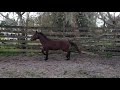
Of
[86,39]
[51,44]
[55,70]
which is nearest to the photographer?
[55,70]

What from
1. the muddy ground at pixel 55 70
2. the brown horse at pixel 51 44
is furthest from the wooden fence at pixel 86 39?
the muddy ground at pixel 55 70

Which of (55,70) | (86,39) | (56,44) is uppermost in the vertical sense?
(86,39)

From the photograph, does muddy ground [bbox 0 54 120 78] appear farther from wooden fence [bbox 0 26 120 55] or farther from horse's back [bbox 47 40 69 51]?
wooden fence [bbox 0 26 120 55]

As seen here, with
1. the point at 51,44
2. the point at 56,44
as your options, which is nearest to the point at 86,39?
the point at 56,44

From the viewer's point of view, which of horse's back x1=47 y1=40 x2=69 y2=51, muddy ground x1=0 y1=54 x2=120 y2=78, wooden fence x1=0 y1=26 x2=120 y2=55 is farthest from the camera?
wooden fence x1=0 y1=26 x2=120 y2=55

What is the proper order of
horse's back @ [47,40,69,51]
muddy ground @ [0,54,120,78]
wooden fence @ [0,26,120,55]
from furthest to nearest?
wooden fence @ [0,26,120,55] < horse's back @ [47,40,69,51] < muddy ground @ [0,54,120,78]

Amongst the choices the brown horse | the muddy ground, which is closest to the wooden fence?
the brown horse

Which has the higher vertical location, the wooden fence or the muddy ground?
the wooden fence

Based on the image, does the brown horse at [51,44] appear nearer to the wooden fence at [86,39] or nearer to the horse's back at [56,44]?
the horse's back at [56,44]

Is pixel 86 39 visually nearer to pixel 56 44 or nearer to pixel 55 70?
pixel 56 44
